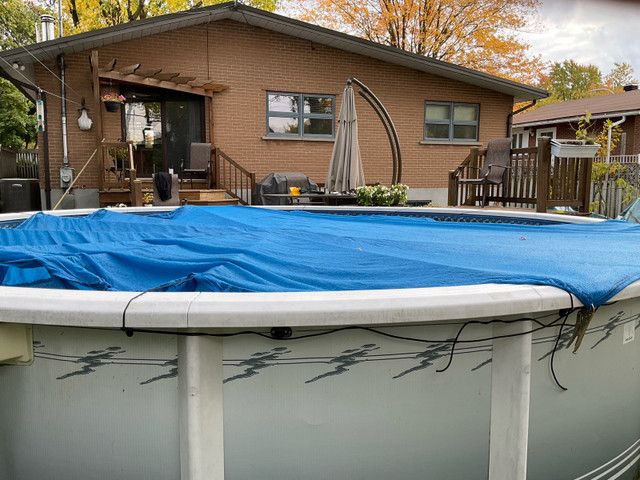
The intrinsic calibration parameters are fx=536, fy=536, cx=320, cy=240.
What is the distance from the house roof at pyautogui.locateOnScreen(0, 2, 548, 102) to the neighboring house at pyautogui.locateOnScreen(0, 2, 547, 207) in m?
0.03

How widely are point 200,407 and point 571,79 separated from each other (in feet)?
164

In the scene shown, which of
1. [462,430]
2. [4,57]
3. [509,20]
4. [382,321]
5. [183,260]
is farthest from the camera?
[509,20]

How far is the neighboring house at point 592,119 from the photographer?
2034 centimetres

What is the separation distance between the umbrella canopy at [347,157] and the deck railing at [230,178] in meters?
3.74

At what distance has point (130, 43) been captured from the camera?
12.0 metres

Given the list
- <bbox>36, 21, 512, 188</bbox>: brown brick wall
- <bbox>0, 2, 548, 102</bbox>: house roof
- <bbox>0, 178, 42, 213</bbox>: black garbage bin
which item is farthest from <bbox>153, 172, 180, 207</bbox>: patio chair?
<bbox>0, 178, 42, 213</bbox>: black garbage bin

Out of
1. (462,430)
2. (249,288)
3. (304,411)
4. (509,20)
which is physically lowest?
(462,430)

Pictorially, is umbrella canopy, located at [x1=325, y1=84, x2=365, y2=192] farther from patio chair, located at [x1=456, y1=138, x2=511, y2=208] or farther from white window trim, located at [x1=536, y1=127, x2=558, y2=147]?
white window trim, located at [x1=536, y1=127, x2=558, y2=147]

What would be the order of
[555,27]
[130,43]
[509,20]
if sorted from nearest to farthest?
[555,27] → [130,43] → [509,20]

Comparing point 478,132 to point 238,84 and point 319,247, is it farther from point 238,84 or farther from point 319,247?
point 319,247

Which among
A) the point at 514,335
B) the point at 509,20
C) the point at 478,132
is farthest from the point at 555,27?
the point at 509,20

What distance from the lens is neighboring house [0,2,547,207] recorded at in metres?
11.6

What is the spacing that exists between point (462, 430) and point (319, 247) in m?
1.40

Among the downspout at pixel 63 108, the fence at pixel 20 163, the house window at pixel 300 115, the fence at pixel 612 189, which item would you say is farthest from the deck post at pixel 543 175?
the fence at pixel 20 163
